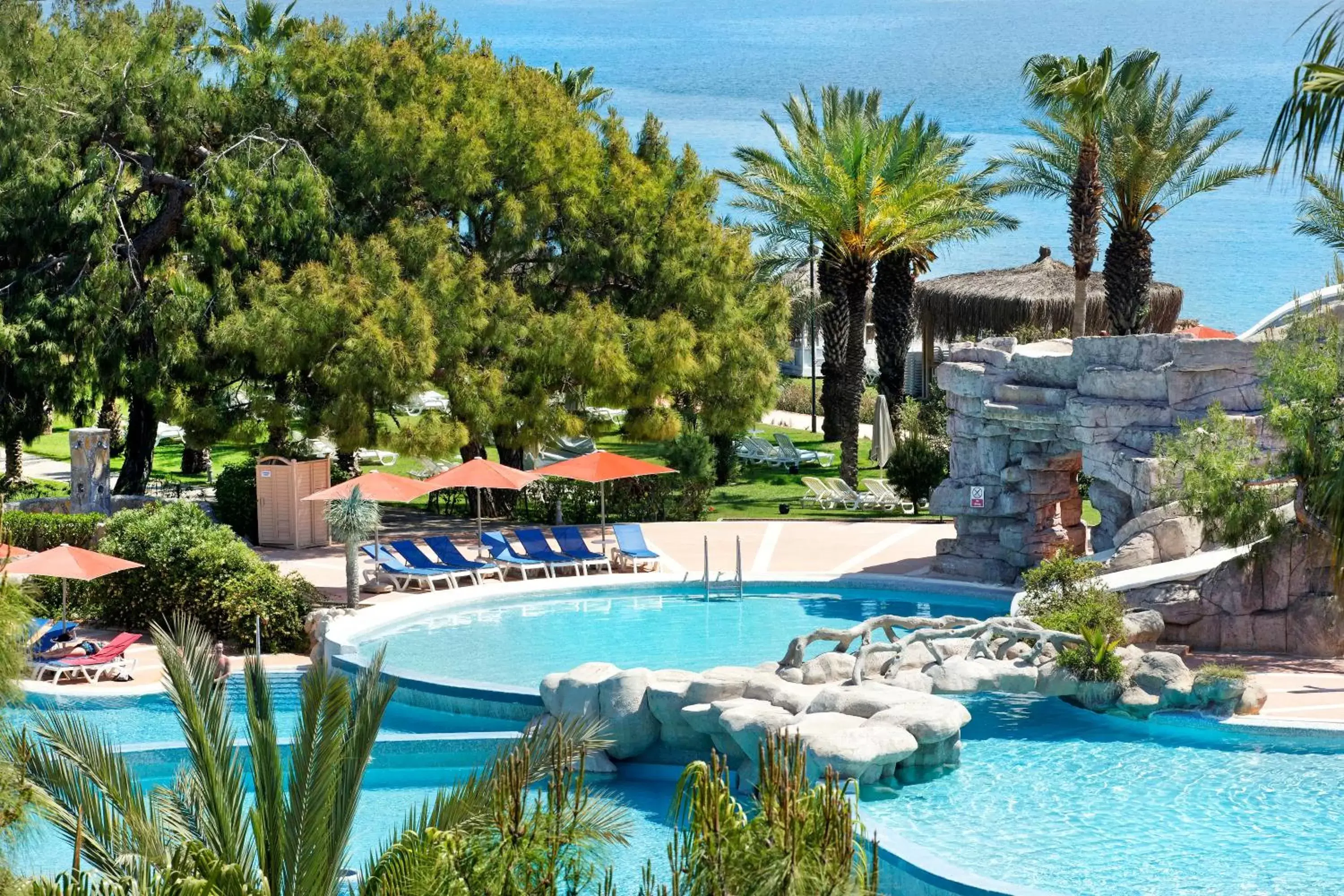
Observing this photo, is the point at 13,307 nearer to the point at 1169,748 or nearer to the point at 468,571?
the point at 468,571

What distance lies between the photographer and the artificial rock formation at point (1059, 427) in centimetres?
2050

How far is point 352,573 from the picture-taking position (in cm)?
2106

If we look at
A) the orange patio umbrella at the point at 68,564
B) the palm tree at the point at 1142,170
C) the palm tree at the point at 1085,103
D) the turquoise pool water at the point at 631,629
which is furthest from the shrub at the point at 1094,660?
the palm tree at the point at 1142,170

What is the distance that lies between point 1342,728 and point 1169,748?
1.51m

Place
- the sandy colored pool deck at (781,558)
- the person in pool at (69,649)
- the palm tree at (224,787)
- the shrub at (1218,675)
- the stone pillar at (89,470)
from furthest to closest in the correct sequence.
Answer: the stone pillar at (89,470)
the person in pool at (69,649)
the sandy colored pool deck at (781,558)
the shrub at (1218,675)
the palm tree at (224,787)

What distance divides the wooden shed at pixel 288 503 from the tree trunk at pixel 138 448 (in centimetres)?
418

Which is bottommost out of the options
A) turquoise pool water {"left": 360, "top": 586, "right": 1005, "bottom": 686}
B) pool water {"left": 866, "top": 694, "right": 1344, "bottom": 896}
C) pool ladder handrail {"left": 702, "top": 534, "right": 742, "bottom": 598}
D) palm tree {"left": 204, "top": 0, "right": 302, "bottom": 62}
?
pool water {"left": 866, "top": 694, "right": 1344, "bottom": 896}

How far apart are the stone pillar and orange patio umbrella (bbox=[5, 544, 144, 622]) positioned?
20.2 feet

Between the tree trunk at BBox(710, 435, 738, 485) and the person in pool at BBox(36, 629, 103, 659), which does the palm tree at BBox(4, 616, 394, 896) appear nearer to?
the person in pool at BBox(36, 629, 103, 659)

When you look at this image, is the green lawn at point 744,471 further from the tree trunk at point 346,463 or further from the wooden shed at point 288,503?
the wooden shed at point 288,503

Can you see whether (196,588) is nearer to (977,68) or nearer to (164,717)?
(164,717)

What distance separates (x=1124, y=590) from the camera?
18828 millimetres

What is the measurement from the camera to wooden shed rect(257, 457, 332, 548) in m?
25.2

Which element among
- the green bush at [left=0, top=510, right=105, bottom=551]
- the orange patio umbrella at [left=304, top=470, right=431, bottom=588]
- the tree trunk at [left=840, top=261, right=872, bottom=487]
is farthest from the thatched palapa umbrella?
the green bush at [left=0, top=510, right=105, bottom=551]
